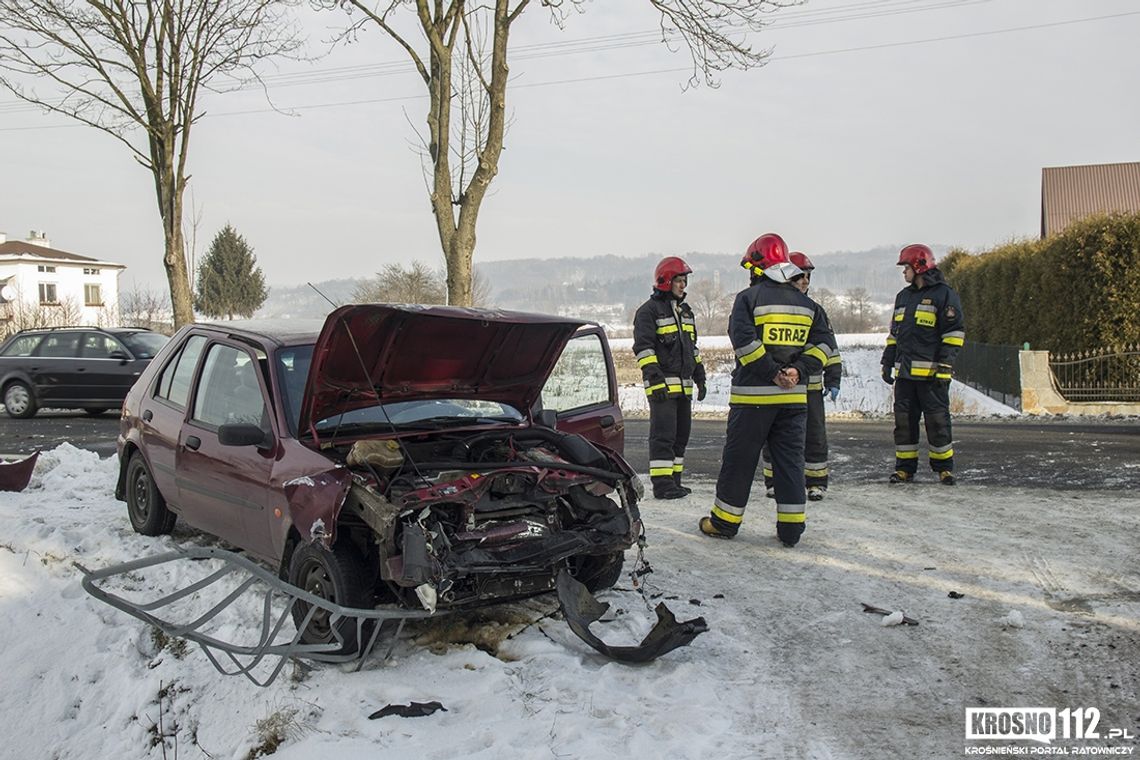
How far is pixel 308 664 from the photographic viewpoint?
448 centimetres

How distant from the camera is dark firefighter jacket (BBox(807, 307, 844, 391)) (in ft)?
26.2

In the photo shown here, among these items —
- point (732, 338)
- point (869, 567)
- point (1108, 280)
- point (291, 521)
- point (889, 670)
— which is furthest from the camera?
point (1108, 280)

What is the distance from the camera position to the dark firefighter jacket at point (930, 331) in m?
8.62

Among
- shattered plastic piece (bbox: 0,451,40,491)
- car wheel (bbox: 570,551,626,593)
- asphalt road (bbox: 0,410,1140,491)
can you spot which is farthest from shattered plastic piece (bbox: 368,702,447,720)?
asphalt road (bbox: 0,410,1140,491)

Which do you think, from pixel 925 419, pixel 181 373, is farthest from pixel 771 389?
pixel 181 373

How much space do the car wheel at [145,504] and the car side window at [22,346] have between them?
11187mm

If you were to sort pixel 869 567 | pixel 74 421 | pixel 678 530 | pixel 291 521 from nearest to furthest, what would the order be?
pixel 291 521 → pixel 869 567 → pixel 678 530 → pixel 74 421

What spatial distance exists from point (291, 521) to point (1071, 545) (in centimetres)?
507

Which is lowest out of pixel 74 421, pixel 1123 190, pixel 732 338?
pixel 74 421

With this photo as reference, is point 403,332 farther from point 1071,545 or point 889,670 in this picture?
point 1071,545

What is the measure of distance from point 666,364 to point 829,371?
62.2 inches

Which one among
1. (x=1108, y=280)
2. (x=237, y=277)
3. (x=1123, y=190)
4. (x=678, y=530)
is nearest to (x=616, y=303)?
(x=237, y=277)

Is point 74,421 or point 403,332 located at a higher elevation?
point 403,332

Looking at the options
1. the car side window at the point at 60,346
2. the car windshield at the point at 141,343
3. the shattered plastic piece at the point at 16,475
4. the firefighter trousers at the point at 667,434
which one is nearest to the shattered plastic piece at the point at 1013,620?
the firefighter trousers at the point at 667,434
